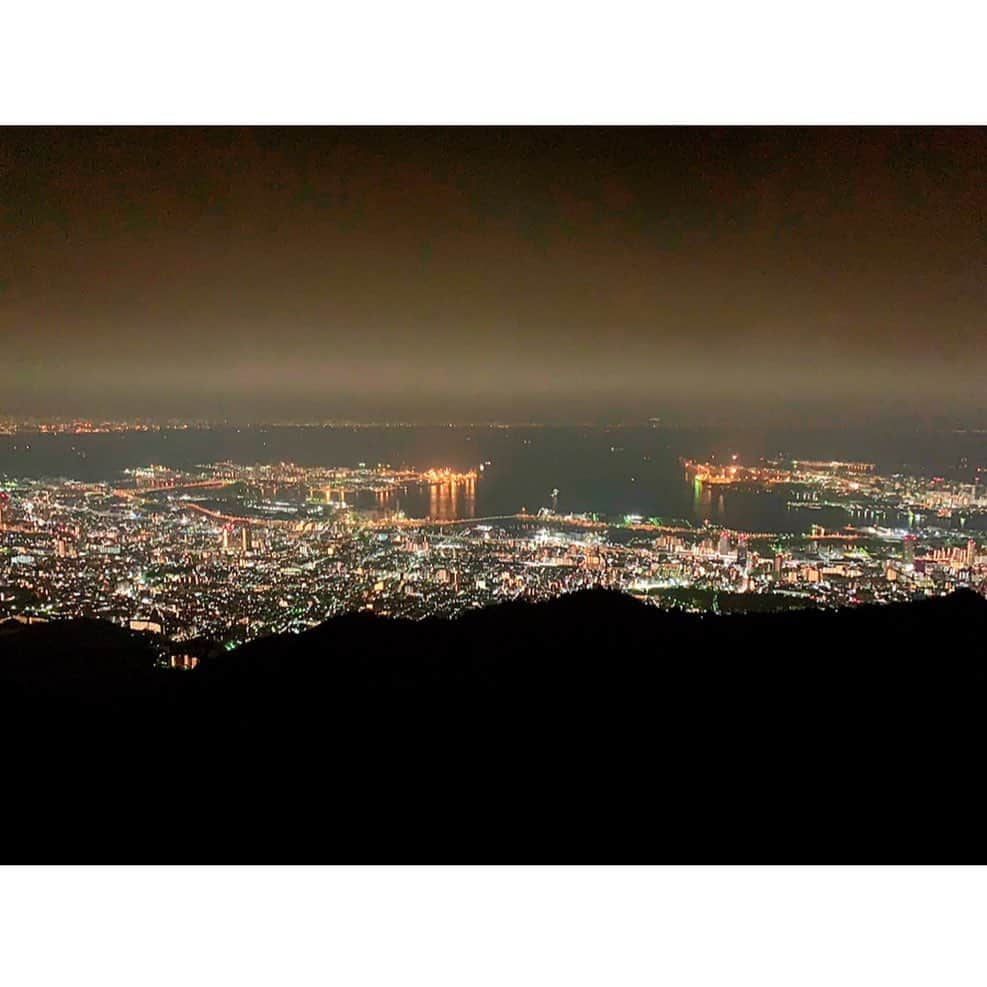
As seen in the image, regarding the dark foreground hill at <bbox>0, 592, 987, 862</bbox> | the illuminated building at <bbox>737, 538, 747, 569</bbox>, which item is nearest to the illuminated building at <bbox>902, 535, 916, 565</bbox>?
the dark foreground hill at <bbox>0, 592, 987, 862</bbox>

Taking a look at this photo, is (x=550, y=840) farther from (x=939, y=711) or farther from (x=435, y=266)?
(x=435, y=266)

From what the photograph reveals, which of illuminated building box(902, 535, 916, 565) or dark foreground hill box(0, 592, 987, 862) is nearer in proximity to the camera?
dark foreground hill box(0, 592, 987, 862)

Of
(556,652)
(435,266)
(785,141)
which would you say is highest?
(785,141)

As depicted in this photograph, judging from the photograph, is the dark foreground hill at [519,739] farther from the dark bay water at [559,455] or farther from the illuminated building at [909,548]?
the dark bay water at [559,455]

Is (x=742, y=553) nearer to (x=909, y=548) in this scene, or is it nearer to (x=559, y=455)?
(x=909, y=548)

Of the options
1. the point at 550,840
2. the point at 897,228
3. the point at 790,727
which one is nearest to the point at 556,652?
the point at 550,840

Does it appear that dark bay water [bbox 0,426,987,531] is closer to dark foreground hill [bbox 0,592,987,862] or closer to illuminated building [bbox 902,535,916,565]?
illuminated building [bbox 902,535,916,565]
